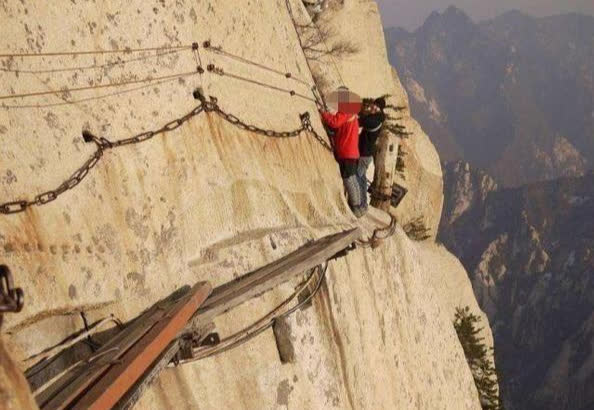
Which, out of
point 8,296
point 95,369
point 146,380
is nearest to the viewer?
point 8,296

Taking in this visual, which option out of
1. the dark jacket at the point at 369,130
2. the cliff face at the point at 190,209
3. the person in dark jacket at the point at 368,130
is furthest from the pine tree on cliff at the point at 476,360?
the dark jacket at the point at 369,130

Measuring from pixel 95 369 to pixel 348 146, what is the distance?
19.4 ft

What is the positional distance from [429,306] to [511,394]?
10143 centimetres

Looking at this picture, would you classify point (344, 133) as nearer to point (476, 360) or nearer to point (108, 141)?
point (108, 141)

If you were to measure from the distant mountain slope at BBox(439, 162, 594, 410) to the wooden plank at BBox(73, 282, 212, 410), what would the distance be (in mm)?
93436

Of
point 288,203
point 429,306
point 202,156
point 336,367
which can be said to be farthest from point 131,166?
point 429,306

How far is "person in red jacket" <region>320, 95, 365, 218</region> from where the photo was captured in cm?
878

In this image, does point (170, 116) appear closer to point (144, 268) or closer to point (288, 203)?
point (144, 268)

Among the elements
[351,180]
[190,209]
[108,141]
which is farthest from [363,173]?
[108,141]

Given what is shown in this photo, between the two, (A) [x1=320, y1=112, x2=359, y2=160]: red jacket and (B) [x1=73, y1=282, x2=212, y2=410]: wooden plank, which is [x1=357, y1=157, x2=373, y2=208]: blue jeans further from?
(B) [x1=73, y1=282, x2=212, y2=410]: wooden plank

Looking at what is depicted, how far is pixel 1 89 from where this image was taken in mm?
4496

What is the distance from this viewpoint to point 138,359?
12.8ft

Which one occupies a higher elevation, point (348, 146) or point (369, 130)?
point (369, 130)

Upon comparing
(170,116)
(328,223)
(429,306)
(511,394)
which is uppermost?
(170,116)
